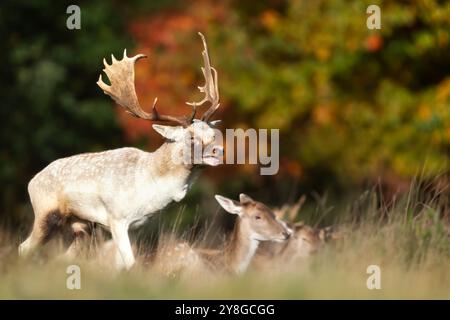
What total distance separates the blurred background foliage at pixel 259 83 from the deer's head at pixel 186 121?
272 inches

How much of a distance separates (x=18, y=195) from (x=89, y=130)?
1.86 meters

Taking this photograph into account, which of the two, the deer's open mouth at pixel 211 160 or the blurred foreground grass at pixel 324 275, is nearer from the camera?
the blurred foreground grass at pixel 324 275

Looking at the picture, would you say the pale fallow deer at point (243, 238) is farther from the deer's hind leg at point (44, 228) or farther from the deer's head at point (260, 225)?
the deer's hind leg at point (44, 228)

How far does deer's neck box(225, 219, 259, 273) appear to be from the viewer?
7928 millimetres

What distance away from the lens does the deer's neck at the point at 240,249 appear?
7.93 m

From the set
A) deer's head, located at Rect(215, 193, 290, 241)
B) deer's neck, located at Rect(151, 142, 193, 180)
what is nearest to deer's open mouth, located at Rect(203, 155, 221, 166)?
deer's neck, located at Rect(151, 142, 193, 180)

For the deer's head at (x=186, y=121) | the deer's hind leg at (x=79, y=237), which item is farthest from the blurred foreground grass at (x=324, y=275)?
the deer's head at (x=186, y=121)

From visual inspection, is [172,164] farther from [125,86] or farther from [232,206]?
[232,206]

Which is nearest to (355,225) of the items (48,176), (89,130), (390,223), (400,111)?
(390,223)

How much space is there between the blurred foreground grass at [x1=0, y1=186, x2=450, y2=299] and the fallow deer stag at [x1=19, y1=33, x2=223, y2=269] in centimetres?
32

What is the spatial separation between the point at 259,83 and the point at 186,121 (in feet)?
31.1

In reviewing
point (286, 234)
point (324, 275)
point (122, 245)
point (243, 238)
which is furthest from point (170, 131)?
point (324, 275)

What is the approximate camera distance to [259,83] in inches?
662

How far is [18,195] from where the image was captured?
18.4 m
